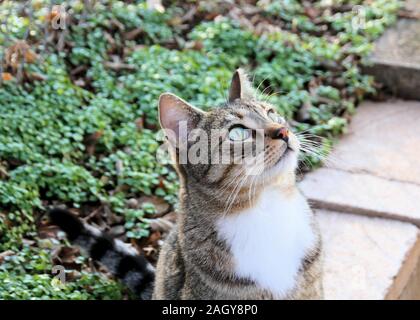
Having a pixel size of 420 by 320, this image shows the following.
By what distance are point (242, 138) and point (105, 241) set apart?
94cm

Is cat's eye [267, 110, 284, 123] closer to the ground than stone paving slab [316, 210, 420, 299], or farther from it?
farther from it

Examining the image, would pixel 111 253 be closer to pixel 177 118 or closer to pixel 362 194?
pixel 177 118

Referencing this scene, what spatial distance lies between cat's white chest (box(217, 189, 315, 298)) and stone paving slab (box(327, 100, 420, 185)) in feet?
5.64

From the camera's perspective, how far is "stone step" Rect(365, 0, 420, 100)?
243 inches

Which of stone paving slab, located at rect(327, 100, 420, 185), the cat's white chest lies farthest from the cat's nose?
stone paving slab, located at rect(327, 100, 420, 185)

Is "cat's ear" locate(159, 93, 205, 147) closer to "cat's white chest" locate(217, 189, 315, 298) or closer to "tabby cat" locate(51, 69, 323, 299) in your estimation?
"tabby cat" locate(51, 69, 323, 299)

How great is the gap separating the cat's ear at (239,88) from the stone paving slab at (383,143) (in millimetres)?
1495

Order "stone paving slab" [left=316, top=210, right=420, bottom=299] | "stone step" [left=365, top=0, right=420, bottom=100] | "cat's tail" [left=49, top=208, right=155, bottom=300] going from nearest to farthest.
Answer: "cat's tail" [left=49, top=208, right=155, bottom=300]
"stone paving slab" [left=316, top=210, right=420, bottom=299]
"stone step" [left=365, top=0, right=420, bottom=100]

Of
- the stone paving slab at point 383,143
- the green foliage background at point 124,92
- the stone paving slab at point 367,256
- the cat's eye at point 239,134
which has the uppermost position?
the cat's eye at point 239,134

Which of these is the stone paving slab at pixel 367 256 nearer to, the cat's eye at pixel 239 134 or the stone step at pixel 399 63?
the cat's eye at pixel 239 134

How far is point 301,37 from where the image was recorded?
22.1 feet

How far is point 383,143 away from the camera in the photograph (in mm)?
5602

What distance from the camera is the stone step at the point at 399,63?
6181 mm

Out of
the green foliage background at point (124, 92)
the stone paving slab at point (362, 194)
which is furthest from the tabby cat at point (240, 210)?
the stone paving slab at point (362, 194)
